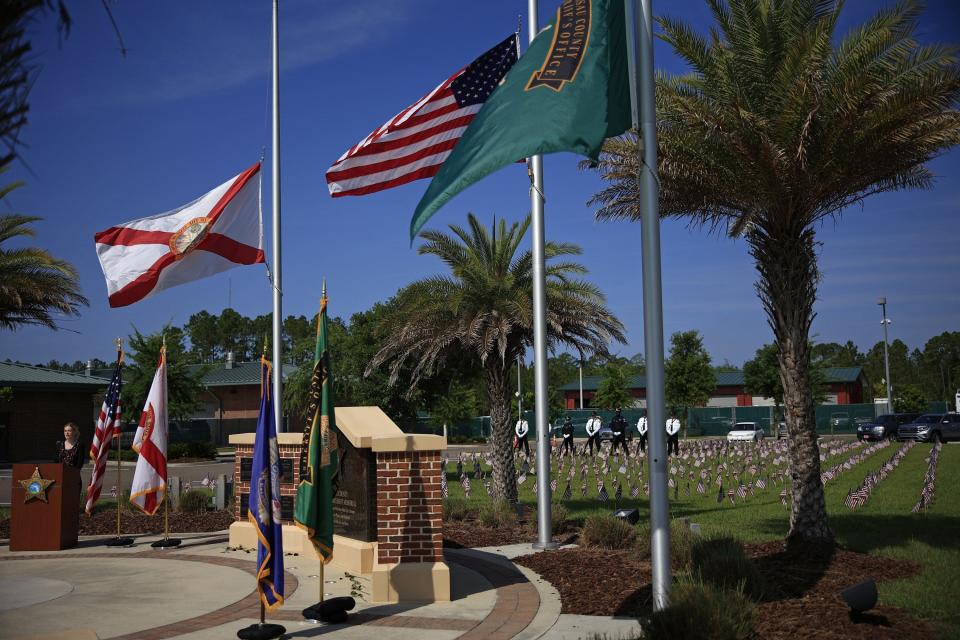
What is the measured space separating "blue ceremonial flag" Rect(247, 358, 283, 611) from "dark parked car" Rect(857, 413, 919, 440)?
43457 millimetres

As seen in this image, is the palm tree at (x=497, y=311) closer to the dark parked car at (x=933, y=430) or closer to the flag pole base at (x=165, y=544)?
the flag pole base at (x=165, y=544)

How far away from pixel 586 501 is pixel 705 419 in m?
50.5

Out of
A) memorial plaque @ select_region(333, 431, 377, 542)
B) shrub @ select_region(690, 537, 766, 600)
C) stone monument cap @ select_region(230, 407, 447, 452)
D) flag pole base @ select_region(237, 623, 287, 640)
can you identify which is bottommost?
flag pole base @ select_region(237, 623, 287, 640)

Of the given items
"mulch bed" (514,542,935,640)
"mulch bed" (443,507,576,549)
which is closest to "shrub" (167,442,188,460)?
"mulch bed" (443,507,576,549)

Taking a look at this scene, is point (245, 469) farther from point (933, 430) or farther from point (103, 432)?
point (933, 430)

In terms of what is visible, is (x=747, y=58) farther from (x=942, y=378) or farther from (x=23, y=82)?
(x=942, y=378)

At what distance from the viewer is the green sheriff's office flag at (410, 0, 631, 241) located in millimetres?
6859

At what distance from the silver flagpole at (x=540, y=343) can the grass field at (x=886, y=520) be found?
2410 mm

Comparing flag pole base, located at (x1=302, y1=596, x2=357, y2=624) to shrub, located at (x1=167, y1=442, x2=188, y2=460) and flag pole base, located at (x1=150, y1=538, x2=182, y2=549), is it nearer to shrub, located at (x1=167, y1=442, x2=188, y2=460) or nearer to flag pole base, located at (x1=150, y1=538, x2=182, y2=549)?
flag pole base, located at (x1=150, y1=538, x2=182, y2=549)

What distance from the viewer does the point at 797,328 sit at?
11859 millimetres

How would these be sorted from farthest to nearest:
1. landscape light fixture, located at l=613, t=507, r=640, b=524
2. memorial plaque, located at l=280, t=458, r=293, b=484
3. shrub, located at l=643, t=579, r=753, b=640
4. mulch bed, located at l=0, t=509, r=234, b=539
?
mulch bed, located at l=0, t=509, r=234, b=539
landscape light fixture, located at l=613, t=507, r=640, b=524
memorial plaque, located at l=280, t=458, r=293, b=484
shrub, located at l=643, t=579, r=753, b=640

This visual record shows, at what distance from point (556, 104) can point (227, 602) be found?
6451 mm

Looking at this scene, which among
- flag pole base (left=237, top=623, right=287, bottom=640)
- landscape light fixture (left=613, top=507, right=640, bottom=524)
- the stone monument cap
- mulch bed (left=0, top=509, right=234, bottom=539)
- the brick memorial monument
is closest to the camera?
flag pole base (left=237, top=623, right=287, bottom=640)

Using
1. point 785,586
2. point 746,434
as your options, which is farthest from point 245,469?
point 746,434
